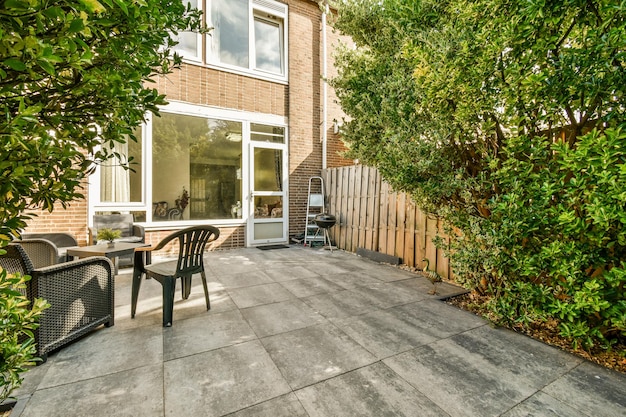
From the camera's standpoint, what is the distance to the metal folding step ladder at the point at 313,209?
703cm

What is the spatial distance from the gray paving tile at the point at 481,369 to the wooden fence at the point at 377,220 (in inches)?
67.0

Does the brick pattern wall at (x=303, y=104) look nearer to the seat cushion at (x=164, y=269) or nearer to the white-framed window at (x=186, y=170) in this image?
the white-framed window at (x=186, y=170)

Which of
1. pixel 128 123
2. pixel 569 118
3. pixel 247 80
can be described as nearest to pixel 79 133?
pixel 128 123

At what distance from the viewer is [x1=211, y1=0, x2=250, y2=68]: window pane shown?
6.42 meters

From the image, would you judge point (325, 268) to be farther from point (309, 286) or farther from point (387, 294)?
point (387, 294)

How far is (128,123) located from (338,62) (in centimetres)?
497

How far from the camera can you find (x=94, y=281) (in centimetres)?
254

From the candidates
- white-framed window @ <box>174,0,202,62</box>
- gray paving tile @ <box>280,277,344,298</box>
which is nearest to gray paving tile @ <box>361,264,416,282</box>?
gray paving tile @ <box>280,277,344,298</box>

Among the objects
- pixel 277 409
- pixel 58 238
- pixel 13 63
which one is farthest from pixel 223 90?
pixel 277 409

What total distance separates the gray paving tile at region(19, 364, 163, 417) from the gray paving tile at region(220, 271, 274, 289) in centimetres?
193

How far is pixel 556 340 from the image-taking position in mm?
2508

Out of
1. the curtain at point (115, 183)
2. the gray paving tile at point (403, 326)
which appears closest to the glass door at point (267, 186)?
the curtain at point (115, 183)

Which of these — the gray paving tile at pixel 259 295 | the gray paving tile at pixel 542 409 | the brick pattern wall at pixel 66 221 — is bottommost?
the gray paving tile at pixel 542 409

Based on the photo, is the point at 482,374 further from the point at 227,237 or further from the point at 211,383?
the point at 227,237
